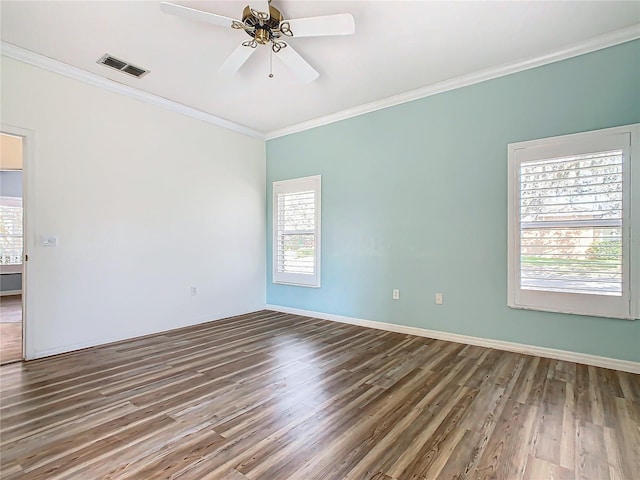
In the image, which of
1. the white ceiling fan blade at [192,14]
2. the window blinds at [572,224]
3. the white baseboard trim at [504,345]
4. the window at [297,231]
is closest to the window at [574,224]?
the window blinds at [572,224]

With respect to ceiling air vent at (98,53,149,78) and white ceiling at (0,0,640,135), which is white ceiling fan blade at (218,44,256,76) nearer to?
white ceiling at (0,0,640,135)

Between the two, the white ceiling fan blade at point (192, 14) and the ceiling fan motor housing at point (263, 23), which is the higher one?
the ceiling fan motor housing at point (263, 23)

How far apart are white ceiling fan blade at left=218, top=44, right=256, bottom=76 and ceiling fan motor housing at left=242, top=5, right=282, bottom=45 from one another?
16 cm

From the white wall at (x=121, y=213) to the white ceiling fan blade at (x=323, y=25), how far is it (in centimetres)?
254

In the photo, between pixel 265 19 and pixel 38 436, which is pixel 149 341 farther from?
pixel 265 19

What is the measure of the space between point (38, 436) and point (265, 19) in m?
3.05

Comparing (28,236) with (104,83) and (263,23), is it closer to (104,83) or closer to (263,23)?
(104,83)

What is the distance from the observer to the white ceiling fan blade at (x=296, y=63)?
2.73m

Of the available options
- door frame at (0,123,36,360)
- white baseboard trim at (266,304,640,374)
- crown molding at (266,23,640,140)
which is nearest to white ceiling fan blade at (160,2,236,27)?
door frame at (0,123,36,360)

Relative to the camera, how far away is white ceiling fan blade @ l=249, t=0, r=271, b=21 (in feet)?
7.95

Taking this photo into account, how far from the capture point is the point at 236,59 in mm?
2828

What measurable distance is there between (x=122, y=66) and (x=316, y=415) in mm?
3722

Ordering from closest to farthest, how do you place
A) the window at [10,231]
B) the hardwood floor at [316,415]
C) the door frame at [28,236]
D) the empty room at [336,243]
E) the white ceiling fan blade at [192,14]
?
the hardwood floor at [316,415], the empty room at [336,243], the white ceiling fan blade at [192,14], the door frame at [28,236], the window at [10,231]

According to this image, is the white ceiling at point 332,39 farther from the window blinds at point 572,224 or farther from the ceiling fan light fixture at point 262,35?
the window blinds at point 572,224
